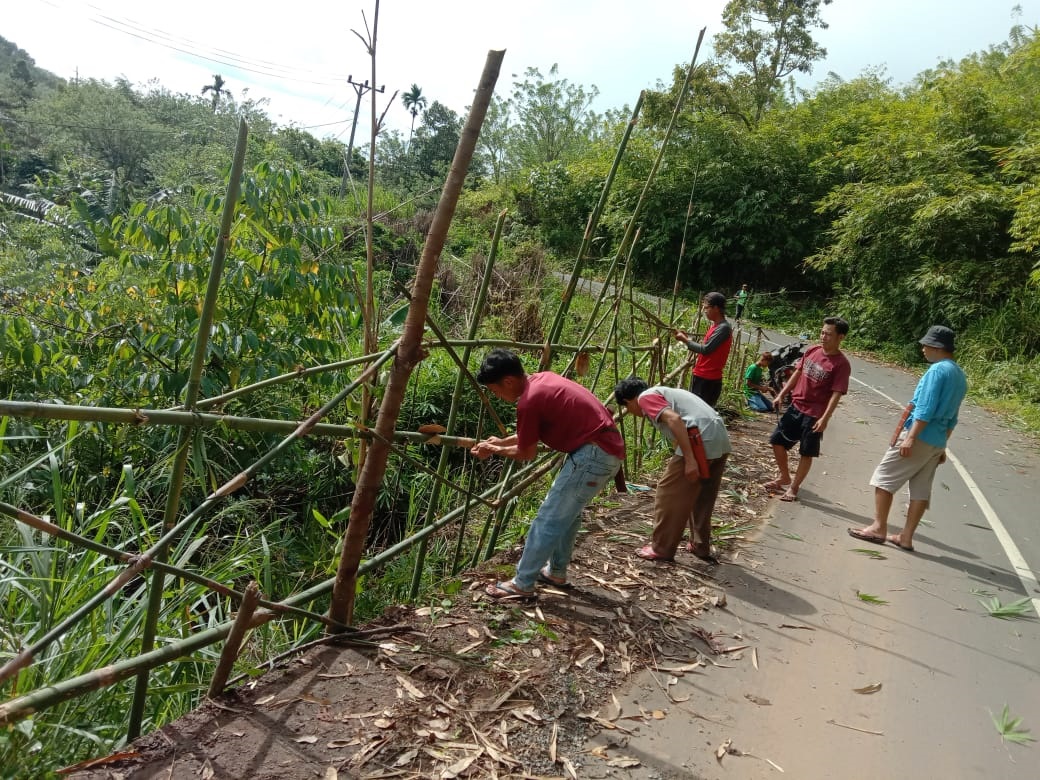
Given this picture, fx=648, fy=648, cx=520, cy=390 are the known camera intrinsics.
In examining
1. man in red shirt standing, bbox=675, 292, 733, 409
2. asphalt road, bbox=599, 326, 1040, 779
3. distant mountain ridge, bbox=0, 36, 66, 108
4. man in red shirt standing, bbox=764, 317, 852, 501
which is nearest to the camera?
asphalt road, bbox=599, 326, 1040, 779

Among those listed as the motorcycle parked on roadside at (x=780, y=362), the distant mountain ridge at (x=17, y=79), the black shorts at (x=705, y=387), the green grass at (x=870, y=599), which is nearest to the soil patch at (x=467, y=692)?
the green grass at (x=870, y=599)

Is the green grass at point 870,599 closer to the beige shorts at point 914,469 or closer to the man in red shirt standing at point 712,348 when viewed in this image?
the beige shorts at point 914,469

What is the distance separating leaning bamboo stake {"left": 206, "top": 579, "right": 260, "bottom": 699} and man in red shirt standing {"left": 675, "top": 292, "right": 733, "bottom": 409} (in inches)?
161

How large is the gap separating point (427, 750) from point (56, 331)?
3.63m

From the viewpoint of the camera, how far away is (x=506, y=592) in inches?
132

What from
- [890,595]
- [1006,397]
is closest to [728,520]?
[890,595]

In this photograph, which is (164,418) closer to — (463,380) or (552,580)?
(463,380)

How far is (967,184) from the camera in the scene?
14758 mm

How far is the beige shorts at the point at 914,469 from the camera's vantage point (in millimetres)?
4594

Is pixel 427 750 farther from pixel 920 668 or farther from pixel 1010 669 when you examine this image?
pixel 1010 669

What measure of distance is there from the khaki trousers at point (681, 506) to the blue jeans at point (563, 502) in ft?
2.33

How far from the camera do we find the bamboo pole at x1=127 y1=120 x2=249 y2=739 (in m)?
1.97

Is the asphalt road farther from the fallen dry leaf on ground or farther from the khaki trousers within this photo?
the khaki trousers

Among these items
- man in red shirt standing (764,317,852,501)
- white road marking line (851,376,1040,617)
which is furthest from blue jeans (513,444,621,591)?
white road marking line (851,376,1040,617)
